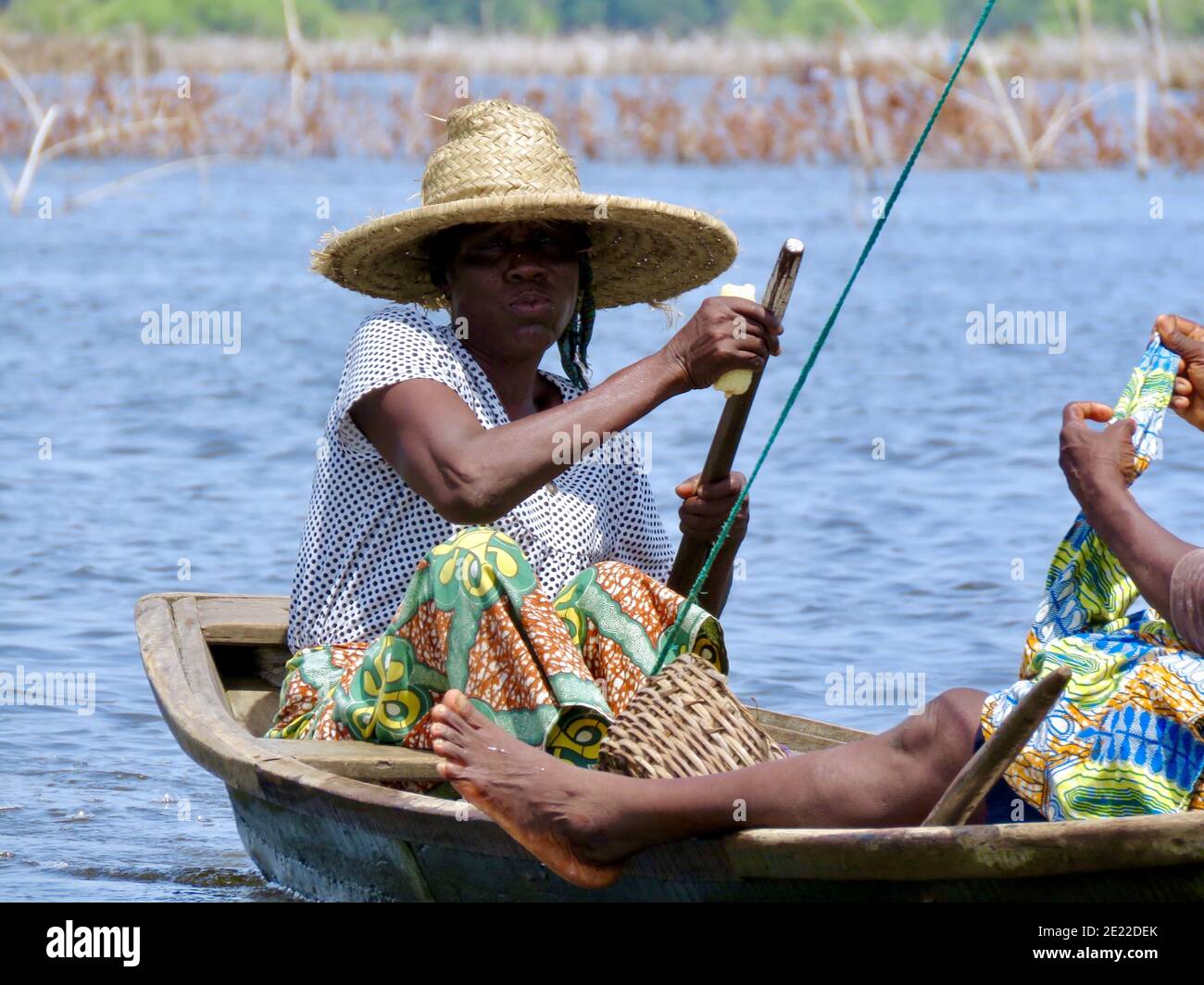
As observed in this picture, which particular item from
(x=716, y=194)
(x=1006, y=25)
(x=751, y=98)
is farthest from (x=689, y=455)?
(x=1006, y=25)

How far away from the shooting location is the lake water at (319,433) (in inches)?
191

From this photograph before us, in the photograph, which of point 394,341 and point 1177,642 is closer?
point 1177,642

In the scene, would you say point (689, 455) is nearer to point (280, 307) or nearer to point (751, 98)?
point (280, 307)

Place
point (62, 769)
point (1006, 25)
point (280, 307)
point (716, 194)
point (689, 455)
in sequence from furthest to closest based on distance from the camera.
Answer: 1. point (1006, 25)
2. point (716, 194)
3. point (280, 307)
4. point (689, 455)
5. point (62, 769)

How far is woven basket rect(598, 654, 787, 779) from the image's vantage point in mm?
2777

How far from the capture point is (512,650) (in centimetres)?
303

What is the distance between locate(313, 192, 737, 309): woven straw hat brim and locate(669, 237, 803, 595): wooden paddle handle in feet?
1.03

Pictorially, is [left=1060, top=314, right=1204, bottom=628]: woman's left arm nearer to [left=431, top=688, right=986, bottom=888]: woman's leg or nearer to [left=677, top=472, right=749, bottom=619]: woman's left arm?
[left=431, top=688, right=986, bottom=888]: woman's leg

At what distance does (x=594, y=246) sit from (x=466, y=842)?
1333mm

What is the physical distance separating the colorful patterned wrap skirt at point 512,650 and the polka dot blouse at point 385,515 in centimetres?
12

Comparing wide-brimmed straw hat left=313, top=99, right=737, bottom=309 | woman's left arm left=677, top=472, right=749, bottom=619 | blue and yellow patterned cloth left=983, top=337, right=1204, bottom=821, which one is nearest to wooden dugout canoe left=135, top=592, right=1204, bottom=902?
blue and yellow patterned cloth left=983, top=337, right=1204, bottom=821
